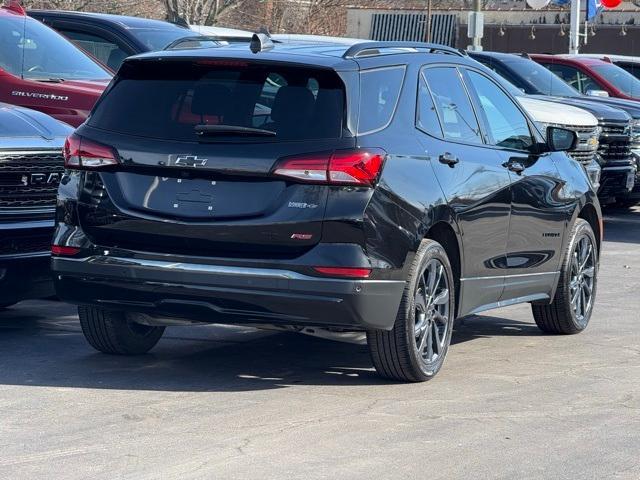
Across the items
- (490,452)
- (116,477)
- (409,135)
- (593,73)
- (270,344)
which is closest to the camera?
(116,477)

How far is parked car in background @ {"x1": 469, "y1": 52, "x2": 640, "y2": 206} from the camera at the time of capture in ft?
52.2

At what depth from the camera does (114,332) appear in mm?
7562

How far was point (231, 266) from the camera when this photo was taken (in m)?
6.58

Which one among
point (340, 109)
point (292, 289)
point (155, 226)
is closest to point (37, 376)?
point (155, 226)

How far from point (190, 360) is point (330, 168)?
1773 mm

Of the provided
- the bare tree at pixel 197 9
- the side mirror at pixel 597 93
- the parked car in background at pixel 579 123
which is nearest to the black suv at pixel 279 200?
the parked car in background at pixel 579 123

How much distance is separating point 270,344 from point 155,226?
1.75 metres

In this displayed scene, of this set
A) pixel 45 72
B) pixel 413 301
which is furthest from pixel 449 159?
pixel 45 72

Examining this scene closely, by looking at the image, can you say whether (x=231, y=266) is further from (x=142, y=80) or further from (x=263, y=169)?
(x=142, y=80)

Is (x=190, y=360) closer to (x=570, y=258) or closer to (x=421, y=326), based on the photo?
(x=421, y=326)

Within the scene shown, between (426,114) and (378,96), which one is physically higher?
(378,96)

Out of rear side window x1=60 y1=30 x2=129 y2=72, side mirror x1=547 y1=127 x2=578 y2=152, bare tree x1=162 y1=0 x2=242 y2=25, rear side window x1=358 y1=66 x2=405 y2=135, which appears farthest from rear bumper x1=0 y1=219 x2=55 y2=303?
bare tree x1=162 y1=0 x2=242 y2=25

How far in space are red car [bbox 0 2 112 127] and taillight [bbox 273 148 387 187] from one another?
469 centimetres

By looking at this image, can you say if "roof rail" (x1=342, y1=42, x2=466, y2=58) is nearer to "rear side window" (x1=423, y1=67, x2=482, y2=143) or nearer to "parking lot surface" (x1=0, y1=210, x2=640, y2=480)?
"rear side window" (x1=423, y1=67, x2=482, y2=143)
